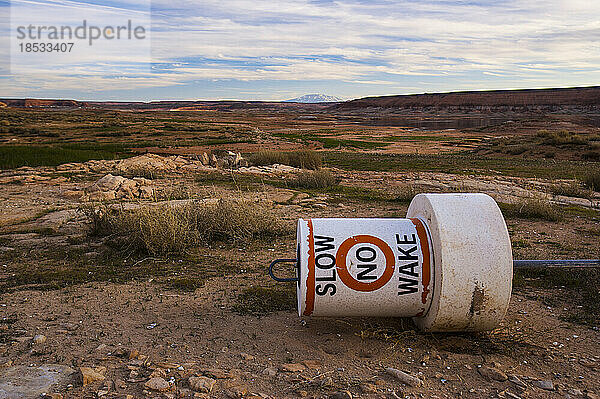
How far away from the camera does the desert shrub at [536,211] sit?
29.9ft

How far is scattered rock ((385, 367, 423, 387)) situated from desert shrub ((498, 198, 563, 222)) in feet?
22.3

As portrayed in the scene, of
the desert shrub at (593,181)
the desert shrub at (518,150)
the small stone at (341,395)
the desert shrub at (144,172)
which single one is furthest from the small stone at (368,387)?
the desert shrub at (518,150)

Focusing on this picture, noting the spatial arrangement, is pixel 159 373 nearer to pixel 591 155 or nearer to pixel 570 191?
pixel 570 191

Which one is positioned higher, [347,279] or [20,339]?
[347,279]

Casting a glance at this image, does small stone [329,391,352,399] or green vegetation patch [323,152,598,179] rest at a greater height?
green vegetation patch [323,152,598,179]

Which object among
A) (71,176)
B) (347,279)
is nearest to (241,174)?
(71,176)

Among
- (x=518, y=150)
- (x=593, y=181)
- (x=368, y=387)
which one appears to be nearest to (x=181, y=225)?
(x=368, y=387)

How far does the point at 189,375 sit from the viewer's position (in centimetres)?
344

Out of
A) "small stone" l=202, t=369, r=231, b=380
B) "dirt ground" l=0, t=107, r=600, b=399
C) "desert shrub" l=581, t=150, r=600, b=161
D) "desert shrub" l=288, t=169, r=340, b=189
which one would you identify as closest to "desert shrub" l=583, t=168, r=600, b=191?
"dirt ground" l=0, t=107, r=600, b=399

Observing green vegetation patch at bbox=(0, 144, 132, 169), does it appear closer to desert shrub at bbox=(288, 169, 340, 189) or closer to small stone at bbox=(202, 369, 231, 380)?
desert shrub at bbox=(288, 169, 340, 189)

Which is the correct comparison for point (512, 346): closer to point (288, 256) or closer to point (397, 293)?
point (397, 293)

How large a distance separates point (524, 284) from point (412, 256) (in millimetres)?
2462

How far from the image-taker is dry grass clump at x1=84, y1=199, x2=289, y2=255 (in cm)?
673

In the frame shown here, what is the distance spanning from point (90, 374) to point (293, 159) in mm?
15074
